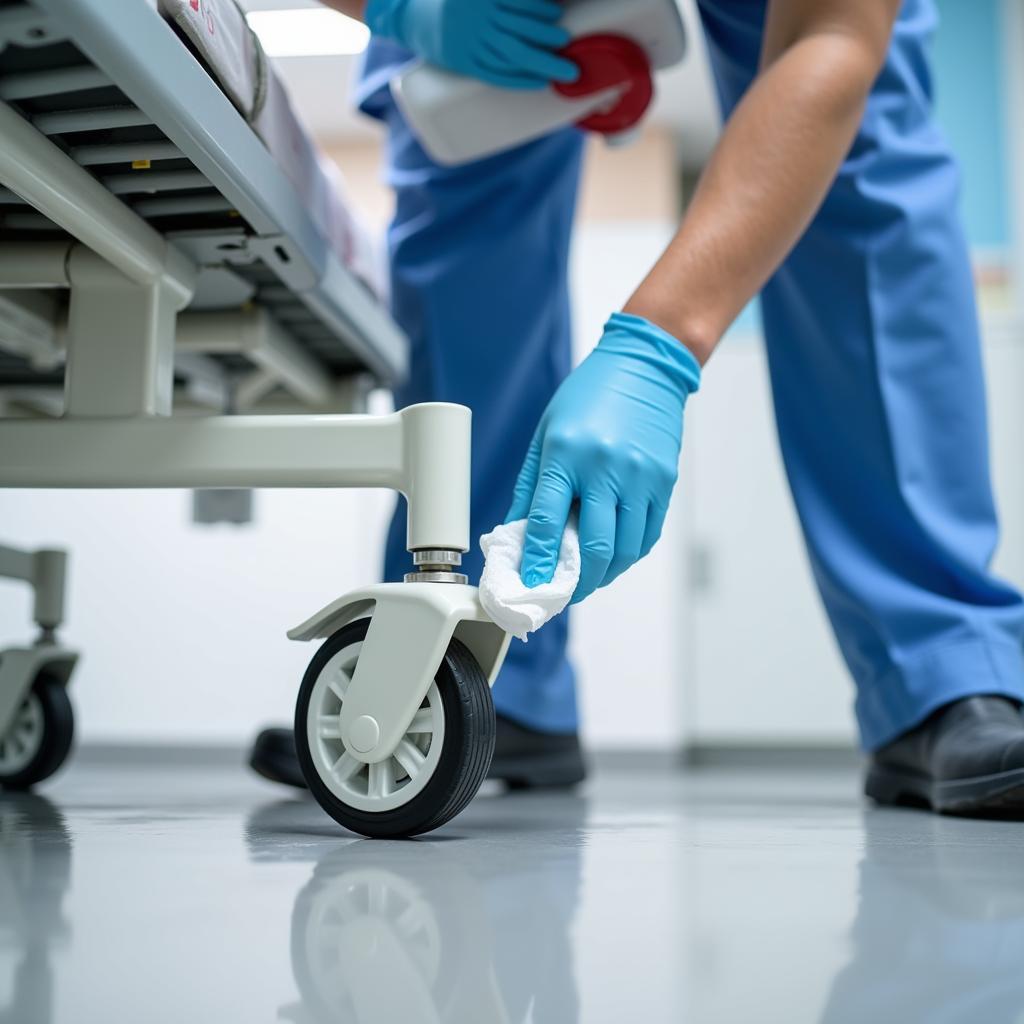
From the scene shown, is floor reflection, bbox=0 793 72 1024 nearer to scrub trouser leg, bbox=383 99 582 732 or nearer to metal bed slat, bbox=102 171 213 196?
metal bed slat, bbox=102 171 213 196

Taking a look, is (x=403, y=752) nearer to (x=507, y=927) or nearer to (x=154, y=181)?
(x=507, y=927)

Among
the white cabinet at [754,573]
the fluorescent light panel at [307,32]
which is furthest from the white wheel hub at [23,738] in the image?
the fluorescent light panel at [307,32]

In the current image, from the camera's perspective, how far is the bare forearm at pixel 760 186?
0.81 metres

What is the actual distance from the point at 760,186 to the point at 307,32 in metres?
2.66

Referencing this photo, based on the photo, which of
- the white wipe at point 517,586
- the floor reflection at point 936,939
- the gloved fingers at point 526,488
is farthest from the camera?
the gloved fingers at point 526,488

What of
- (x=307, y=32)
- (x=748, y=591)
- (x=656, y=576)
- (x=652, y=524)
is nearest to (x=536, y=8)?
(x=652, y=524)

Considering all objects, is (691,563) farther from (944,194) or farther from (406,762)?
(406,762)

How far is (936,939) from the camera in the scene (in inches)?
14.8

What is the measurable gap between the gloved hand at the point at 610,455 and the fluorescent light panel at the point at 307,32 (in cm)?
254

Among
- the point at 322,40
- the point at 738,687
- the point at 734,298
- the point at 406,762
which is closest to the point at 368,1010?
the point at 406,762

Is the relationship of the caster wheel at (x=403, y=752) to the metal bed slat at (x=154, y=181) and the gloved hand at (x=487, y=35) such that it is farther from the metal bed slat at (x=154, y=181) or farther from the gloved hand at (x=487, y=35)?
the gloved hand at (x=487, y=35)

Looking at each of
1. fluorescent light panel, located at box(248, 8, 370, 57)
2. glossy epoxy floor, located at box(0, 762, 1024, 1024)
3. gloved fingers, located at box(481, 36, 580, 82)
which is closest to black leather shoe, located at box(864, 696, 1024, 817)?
glossy epoxy floor, located at box(0, 762, 1024, 1024)

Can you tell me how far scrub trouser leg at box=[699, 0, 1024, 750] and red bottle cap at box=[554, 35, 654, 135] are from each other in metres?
0.12

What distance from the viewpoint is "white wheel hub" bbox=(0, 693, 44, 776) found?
3.65ft
